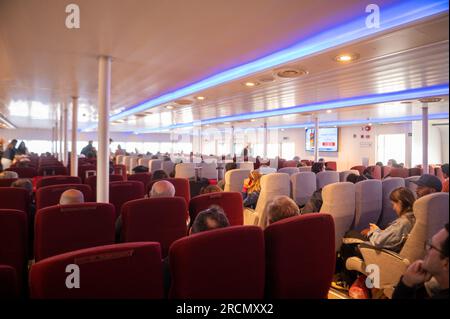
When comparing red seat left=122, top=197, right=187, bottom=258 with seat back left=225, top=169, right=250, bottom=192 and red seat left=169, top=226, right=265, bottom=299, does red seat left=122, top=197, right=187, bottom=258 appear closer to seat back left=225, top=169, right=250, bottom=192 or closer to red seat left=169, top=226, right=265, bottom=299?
red seat left=169, top=226, right=265, bottom=299

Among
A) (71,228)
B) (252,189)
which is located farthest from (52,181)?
(252,189)

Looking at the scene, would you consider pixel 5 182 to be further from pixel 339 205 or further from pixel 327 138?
pixel 327 138

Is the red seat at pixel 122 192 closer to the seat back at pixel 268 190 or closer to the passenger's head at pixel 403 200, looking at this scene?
the seat back at pixel 268 190

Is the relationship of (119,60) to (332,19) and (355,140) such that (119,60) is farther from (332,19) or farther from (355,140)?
(355,140)

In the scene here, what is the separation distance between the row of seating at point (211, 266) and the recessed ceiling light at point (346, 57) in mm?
2584

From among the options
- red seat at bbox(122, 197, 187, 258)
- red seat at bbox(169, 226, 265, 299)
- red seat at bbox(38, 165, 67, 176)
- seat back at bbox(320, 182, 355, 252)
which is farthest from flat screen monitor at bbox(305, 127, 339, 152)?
red seat at bbox(169, 226, 265, 299)

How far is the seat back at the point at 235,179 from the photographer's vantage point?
15.9 ft

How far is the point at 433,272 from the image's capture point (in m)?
1.02

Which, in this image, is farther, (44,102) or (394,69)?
(44,102)

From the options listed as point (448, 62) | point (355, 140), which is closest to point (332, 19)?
point (448, 62)

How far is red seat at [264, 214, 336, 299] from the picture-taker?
5.05ft
